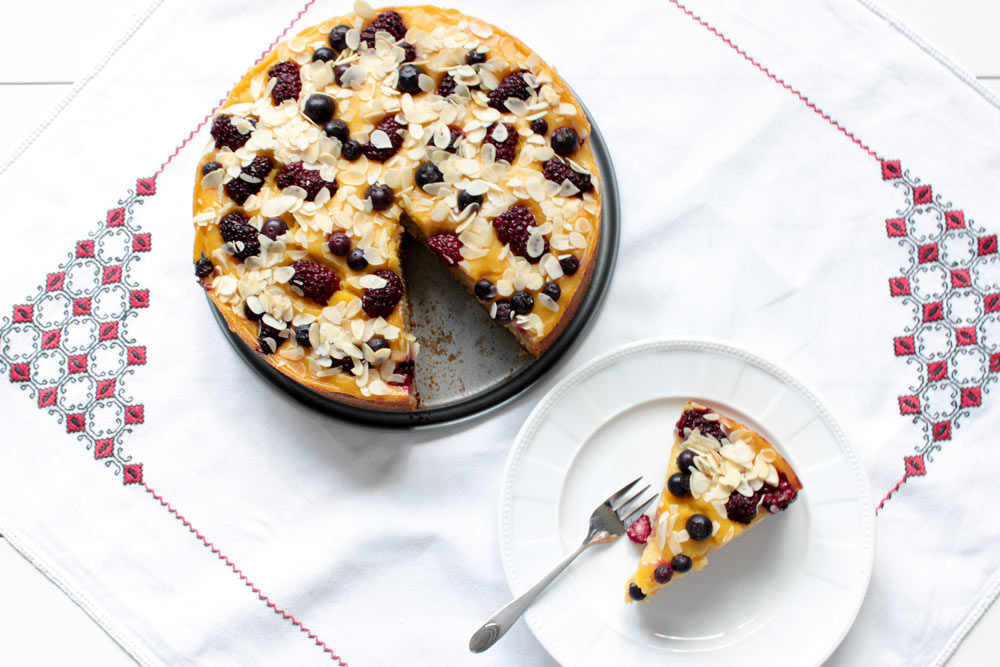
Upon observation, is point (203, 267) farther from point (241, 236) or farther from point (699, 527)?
point (699, 527)

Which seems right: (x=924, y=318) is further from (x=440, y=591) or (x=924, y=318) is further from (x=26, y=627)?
(x=26, y=627)

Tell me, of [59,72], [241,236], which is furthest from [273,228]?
[59,72]

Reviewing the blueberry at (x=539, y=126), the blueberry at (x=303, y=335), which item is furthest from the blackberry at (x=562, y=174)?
the blueberry at (x=303, y=335)

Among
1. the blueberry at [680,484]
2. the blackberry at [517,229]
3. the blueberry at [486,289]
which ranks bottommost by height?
the blueberry at [680,484]

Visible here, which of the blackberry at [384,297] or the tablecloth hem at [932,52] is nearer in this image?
the blackberry at [384,297]

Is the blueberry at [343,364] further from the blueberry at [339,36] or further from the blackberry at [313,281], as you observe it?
the blueberry at [339,36]

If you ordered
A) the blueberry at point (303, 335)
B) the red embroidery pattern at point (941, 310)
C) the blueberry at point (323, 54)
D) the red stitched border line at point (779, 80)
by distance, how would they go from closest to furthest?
the blueberry at point (303, 335) → the blueberry at point (323, 54) → the red embroidery pattern at point (941, 310) → the red stitched border line at point (779, 80)
